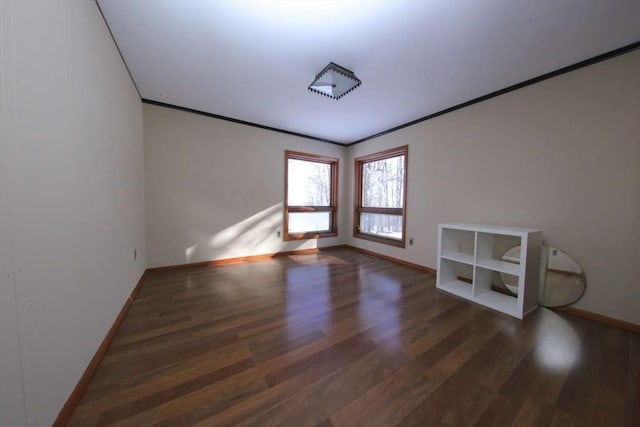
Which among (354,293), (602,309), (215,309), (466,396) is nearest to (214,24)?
(215,309)

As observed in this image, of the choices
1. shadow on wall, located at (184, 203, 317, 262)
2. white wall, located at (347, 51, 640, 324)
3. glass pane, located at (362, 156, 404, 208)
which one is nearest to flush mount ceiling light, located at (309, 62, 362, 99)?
white wall, located at (347, 51, 640, 324)

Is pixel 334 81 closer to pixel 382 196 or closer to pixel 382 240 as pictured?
pixel 382 196

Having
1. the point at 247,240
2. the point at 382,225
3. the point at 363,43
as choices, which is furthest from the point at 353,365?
the point at 382,225

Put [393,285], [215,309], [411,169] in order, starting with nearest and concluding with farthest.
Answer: [215,309]
[393,285]
[411,169]

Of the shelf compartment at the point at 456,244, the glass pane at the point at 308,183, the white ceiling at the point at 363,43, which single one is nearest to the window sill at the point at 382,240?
the shelf compartment at the point at 456,244

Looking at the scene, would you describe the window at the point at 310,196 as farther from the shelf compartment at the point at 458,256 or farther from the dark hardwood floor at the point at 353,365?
the shelf compartment at the point at 458,256

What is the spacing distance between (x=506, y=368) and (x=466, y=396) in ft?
1.39

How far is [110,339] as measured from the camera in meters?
1.48

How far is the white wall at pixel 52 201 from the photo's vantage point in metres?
0.70

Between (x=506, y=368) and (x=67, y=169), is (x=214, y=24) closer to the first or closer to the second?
(x=67, y=169)

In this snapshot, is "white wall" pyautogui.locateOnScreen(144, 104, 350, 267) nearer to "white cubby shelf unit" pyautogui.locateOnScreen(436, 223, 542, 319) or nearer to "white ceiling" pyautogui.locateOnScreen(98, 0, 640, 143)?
"white ceiling" pyautogui.locateOnScreen(98, 0, 640, 143)

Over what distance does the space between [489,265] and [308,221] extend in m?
2.91

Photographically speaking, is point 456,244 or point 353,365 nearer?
point 353,365

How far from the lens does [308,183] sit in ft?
13.8
